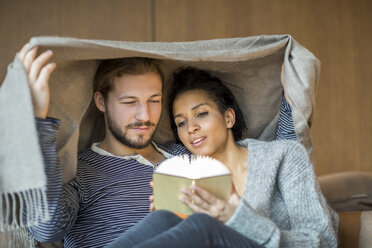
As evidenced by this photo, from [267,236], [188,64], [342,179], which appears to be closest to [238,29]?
[342,179]

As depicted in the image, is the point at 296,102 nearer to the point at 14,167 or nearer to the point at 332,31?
the point at 14,167

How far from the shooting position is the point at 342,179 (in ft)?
8.20

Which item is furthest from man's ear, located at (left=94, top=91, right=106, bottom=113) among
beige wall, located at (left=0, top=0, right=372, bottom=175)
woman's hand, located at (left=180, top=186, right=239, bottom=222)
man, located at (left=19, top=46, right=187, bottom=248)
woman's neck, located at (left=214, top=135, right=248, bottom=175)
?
beige wall, located at (left=0, top=0, right=372, bottom=175)

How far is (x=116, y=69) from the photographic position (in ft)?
5.61

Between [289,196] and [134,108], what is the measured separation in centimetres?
66

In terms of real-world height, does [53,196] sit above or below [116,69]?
below

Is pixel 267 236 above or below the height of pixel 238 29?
below

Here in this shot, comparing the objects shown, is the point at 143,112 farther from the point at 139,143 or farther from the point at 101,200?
the point at 101,200

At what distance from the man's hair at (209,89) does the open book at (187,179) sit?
53cm

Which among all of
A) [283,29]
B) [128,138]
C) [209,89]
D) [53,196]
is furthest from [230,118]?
[283,29]

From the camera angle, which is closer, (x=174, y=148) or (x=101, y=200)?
(x=101, y=200)

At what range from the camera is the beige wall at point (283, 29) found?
2713 mm

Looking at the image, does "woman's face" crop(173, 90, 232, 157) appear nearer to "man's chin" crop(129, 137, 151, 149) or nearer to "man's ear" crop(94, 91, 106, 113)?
"man's chin" crop(129, 137, 151, 149)

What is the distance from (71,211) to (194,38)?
1.84m
